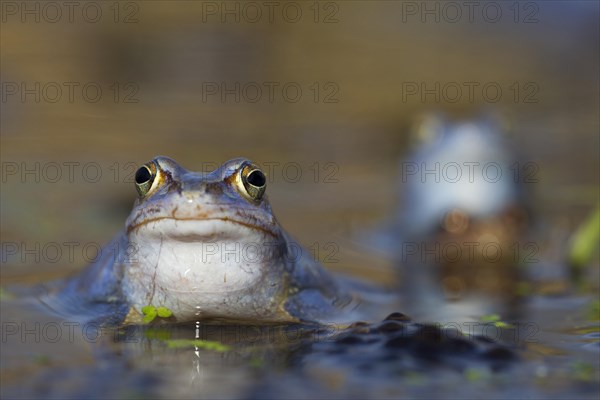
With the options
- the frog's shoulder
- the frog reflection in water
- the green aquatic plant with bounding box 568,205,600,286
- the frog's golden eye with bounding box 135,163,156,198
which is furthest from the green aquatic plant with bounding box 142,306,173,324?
the green aquatic plant with bounding box 568,205,600,286

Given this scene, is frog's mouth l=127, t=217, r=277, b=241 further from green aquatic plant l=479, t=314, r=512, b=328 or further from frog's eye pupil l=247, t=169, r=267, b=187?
green aquatic plant l=479, t=314, r=512, b=328

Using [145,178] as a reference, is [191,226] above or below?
below

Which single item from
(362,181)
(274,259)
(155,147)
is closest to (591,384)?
(274,259)

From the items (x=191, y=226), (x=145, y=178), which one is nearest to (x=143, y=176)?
(x=145, y=178)

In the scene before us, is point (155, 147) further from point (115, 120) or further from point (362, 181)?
point (362, 181)

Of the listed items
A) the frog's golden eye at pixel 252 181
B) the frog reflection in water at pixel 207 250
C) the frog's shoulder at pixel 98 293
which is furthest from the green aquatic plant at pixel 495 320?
the frog's shoulder at pixel 98 293

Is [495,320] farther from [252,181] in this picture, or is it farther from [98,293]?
[98,293]

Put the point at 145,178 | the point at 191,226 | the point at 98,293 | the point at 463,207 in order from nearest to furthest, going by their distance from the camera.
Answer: the point at 191,226, the point at 145,178, the point at 98,293, the point at 463,207
